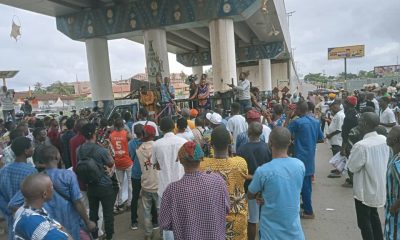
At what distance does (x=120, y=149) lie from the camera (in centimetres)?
577

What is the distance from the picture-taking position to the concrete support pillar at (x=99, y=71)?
→ 16.7m

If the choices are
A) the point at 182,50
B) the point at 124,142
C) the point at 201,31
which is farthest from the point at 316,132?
the point at 182,50

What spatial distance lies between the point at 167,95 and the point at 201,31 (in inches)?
534

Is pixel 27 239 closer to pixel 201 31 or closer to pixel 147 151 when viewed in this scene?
pixel 147 151

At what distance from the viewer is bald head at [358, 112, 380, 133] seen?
379cm

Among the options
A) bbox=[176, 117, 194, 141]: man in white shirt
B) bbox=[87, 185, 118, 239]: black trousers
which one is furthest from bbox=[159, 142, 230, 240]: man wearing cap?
bbox=[176, 117, 194, 141]: man in white shirt

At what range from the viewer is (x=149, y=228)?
4.83 metres

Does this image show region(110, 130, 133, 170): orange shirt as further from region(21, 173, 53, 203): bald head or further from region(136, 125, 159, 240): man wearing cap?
region(21, 173, 53, 203): bald head

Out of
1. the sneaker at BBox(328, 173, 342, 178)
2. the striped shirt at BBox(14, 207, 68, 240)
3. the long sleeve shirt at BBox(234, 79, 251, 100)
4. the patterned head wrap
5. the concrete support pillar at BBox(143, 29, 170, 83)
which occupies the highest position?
the concrete support pillar at BBox(143, 29, 170, 83)

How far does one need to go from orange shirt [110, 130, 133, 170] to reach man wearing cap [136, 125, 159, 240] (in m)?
0.95

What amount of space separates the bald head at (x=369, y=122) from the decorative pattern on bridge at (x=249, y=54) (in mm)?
24998

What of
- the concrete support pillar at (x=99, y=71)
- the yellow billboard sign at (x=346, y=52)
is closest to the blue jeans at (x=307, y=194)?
the concrete support pillar at (x=99, y=71)

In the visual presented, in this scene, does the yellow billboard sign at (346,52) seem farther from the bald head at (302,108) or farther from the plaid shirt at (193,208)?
the plaid shirt at (193,208)

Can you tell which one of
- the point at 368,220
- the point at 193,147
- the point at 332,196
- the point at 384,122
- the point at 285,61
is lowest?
the point at 332,196
